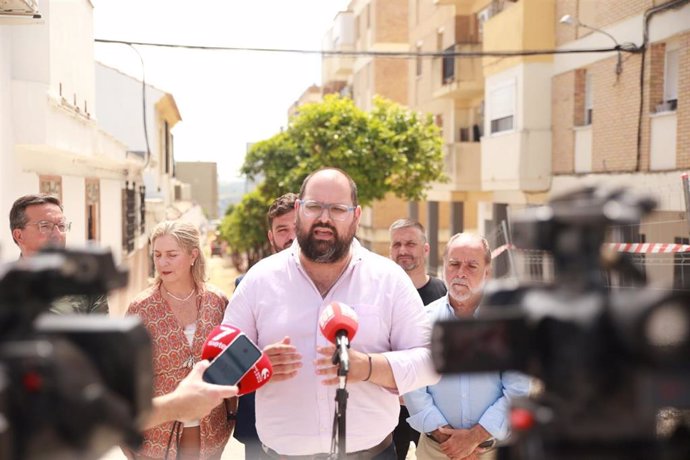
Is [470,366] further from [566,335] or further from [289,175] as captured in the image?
[289,175]

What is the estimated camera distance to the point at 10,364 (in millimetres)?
1235

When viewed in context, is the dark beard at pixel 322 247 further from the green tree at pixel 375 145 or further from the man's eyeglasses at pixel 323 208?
the green tree at pixel 375 145

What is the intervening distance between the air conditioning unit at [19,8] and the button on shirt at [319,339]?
15.1 ft

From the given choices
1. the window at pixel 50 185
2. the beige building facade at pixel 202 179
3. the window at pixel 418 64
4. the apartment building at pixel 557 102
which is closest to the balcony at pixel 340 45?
the window at pixel 418 64

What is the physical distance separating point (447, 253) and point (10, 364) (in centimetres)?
326

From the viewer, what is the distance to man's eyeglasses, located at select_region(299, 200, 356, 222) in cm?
346

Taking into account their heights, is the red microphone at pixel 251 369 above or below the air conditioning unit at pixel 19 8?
below

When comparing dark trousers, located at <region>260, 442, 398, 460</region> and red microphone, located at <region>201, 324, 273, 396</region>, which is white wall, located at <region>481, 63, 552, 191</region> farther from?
red microphone, located at <region>201, 324, 273, 396</region>

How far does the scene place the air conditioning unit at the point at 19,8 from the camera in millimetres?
6844

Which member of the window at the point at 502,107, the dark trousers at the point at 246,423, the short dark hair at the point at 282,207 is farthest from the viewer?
the window at the point at 502,107

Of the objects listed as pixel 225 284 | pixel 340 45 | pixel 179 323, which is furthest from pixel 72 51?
pixel 225 284

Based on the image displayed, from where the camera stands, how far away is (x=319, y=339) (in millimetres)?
3383

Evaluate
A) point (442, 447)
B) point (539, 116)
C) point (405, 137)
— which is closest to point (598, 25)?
point (539, 116)

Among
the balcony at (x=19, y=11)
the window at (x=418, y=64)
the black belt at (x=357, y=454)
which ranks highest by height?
the window at (x=418, y=64)
